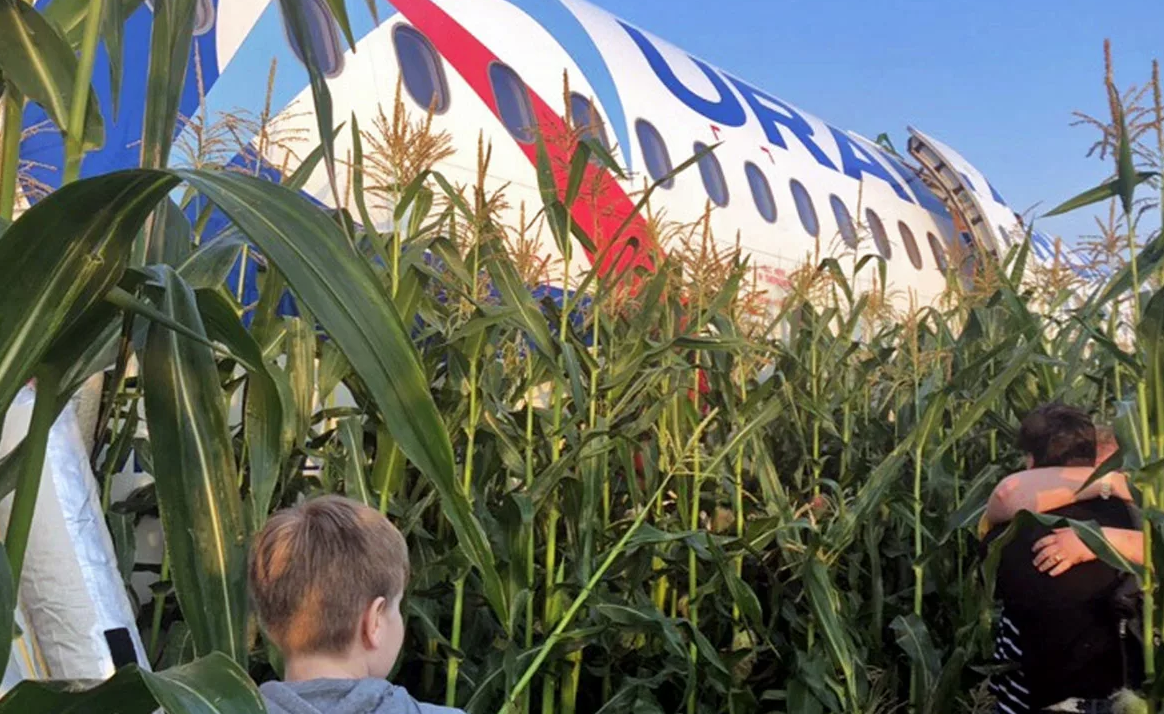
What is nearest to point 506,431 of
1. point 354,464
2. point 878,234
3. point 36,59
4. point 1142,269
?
point 354,464

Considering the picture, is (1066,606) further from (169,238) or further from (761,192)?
(761,192)

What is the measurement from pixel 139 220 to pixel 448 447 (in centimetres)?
39

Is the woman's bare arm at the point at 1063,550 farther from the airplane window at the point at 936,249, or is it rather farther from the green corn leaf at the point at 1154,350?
the airplane window at the point at 936,249

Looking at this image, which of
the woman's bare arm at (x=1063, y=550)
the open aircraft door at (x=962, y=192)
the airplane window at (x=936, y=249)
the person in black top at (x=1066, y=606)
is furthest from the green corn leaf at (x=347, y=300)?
the airplane window at (x=936, y=249)

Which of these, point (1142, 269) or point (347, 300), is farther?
point (1142, 269)

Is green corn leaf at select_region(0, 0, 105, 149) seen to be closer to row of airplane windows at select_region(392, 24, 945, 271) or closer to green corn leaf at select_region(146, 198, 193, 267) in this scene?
green corn leaf at select_region(146, 198, 193, 267)

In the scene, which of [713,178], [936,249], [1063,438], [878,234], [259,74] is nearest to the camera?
[1063,438]

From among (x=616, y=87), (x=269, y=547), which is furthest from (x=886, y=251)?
(x=269, y=547)

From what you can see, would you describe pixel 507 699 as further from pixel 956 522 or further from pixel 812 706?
pixel 956 522

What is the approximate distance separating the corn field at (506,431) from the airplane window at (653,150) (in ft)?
10.6

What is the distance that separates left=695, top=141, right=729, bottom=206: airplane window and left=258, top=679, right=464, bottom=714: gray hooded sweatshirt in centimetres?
800

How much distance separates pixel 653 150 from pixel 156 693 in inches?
321

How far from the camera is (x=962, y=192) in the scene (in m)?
14.2

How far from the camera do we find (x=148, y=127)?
145 cm
